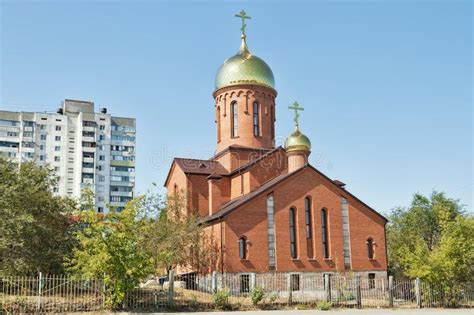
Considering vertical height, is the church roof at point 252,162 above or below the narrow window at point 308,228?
above

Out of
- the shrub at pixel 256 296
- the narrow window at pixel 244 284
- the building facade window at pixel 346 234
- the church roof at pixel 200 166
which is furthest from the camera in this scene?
the church roof at pixel 200 166

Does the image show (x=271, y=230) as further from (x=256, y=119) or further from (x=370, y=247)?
(x=256, y=119)

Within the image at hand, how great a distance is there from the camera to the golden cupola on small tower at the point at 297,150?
103ft

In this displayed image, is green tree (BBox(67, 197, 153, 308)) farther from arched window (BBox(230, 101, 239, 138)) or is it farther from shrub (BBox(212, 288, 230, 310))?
arched window (BBox(230, 101, 239, 138))

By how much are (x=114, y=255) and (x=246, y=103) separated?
1819 cm

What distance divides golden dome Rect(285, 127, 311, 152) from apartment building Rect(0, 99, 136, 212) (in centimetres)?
4214

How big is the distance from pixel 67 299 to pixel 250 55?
72.4ft

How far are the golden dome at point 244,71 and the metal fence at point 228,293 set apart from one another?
44.2ft

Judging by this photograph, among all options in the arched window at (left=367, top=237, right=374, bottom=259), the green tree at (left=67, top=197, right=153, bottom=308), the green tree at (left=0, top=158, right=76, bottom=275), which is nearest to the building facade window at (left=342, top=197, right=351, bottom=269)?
the arched window at (left=367, top=237, right=374, bottom=259)

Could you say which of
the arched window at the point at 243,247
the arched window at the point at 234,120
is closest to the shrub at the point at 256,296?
the arched window at the point at 243,247

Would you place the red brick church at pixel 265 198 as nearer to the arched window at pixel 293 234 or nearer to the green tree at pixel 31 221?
the arched window at pixel 293 234

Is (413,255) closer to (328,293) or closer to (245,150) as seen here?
(328,293)

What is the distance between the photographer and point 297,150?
31344mm

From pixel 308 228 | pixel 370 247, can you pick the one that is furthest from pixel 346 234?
pixel 308 228
